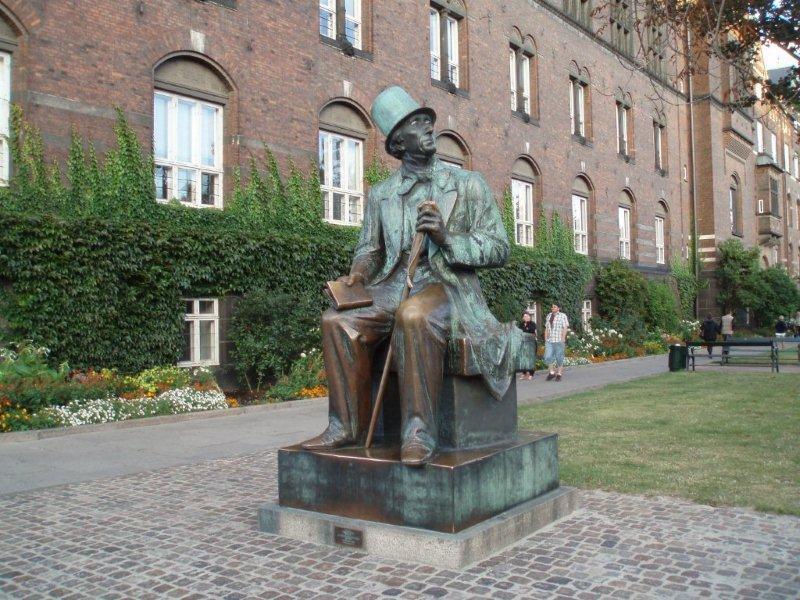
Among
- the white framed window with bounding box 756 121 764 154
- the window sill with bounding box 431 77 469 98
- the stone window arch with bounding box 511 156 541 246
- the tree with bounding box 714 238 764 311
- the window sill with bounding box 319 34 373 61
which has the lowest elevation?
the tree with bounding box 714 238 764 311

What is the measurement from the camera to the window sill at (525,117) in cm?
2526

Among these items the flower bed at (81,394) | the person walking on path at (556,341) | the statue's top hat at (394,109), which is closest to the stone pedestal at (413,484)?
the statue's top hat at (394,109)

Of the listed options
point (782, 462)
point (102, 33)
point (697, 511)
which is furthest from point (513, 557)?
point (102, 33)

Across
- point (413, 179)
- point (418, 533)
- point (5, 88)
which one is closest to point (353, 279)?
point (413, 179)

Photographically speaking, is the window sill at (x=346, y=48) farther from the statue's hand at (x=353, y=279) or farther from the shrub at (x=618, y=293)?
the shrub at (x=618, y=293)

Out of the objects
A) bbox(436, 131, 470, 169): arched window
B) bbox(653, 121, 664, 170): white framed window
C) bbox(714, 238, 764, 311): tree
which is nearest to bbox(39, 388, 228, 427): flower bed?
bbox(436, 131, 470, 169): arched window

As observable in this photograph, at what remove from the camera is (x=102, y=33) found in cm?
1380

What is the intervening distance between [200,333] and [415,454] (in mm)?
11561

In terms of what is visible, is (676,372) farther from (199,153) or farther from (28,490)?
(28,490)

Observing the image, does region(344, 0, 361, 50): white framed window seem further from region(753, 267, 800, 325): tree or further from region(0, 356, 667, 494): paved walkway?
region(753, 267, 800, 325): tree

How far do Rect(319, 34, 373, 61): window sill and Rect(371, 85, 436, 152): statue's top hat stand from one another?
44.9ft

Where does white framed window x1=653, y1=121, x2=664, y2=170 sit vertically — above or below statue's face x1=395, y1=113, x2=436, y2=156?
above

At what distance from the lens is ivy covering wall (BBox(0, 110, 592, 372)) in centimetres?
1226

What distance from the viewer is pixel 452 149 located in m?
22.6
